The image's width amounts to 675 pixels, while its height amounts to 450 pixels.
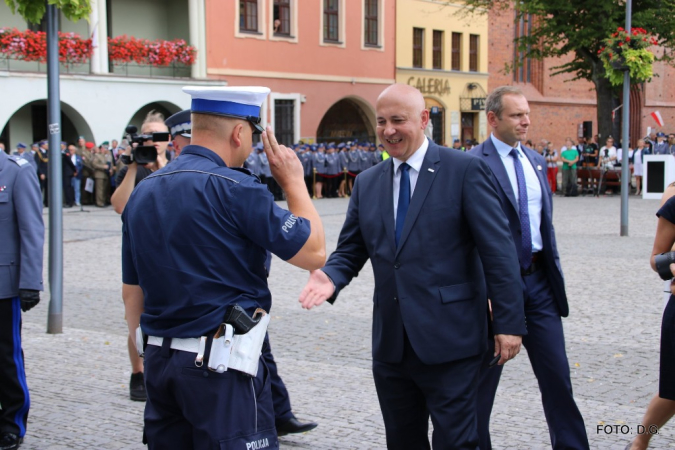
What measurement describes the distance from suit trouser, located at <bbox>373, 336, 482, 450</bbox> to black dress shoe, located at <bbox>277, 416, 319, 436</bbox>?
159cm

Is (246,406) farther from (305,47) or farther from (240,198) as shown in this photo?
(305,47)

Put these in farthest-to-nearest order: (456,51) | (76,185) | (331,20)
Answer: (456,51), (331,20), (76,185)

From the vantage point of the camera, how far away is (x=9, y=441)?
5.38 metres

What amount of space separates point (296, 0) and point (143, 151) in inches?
1202

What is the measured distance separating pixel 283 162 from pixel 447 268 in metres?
1.02

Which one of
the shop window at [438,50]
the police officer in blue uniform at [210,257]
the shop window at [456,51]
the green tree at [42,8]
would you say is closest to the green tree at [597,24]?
the shop window at [438,50]

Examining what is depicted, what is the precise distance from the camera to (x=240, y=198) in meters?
3.17

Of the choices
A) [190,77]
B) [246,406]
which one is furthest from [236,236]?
[190,77]

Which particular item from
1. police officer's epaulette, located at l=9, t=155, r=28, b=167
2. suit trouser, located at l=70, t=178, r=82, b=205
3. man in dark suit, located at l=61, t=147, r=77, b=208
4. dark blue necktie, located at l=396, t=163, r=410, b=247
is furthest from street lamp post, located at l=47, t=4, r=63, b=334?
suit trouser, located at l=70, t=178, r=82, b=205

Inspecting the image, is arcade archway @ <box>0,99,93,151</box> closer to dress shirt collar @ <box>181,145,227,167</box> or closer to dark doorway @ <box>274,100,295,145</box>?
dark doorway @ <box>274,100,295,145</box>

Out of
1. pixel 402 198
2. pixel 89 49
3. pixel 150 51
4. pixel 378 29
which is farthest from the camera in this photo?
pixel 378 29

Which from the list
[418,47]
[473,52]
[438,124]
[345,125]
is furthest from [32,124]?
[473,52]

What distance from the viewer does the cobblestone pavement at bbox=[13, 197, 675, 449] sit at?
18.6 ft

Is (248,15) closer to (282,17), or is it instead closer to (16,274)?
(282,17)
